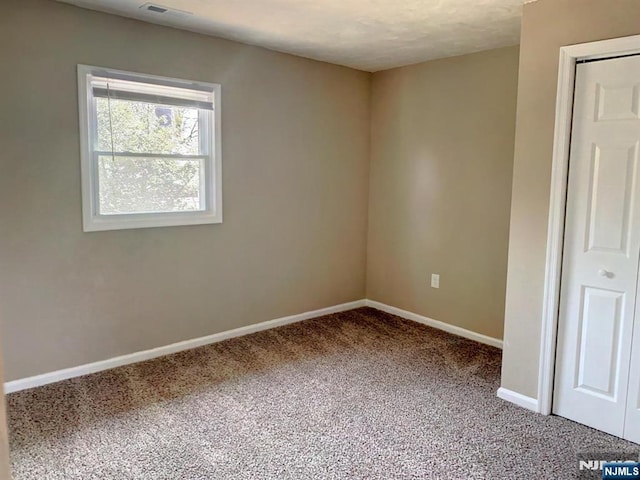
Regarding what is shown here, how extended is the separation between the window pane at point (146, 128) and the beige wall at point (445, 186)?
73.4 inches

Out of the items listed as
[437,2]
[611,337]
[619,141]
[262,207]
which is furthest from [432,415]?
[437,2]

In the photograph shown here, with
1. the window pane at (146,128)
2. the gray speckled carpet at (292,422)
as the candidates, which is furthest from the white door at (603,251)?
the window pane at (146,128)

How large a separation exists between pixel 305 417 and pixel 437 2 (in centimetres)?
246

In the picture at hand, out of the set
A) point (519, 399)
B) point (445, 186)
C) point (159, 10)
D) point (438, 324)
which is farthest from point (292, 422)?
point (159, 10)

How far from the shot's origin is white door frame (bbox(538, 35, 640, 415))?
2.47m

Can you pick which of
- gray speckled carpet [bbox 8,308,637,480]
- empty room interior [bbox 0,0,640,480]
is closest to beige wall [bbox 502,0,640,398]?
empty room interior [bbox 0,0,640,480]

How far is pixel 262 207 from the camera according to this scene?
3979 mm

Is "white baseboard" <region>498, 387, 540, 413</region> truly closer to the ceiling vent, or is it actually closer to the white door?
the white door

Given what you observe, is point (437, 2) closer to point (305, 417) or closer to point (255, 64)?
point (255, 64)

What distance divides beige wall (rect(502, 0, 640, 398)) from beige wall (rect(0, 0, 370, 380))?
1943mm

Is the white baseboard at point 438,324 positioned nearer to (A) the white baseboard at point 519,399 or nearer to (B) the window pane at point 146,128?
(A) the white baseboard at point 519,399

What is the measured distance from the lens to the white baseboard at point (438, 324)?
3881mm

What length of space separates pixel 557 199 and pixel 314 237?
2.24 metres

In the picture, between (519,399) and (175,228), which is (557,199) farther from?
(175,228)
